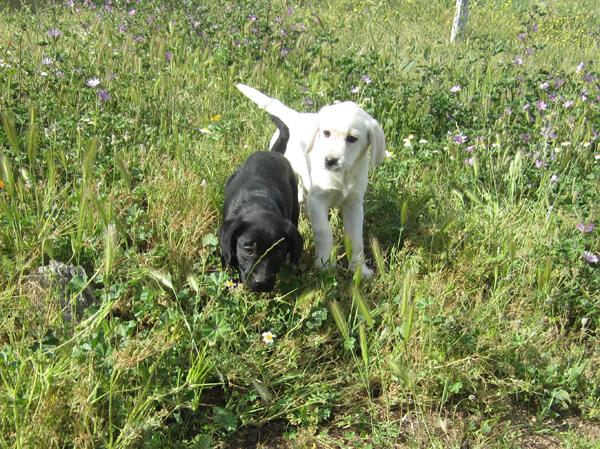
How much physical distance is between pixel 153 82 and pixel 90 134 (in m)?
1.28

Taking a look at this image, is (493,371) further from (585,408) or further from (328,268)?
(328,268)

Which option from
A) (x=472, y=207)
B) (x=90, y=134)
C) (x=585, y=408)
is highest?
(x=90, y=134)

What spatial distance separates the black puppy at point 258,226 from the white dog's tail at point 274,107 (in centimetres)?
83

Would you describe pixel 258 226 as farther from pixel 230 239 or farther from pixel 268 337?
pixel 268 337

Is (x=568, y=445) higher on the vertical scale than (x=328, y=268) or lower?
lower

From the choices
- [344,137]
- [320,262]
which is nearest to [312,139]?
[344,137]

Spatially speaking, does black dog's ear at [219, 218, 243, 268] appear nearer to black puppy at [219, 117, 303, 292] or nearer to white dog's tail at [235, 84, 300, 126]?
black puppy at [219, 117, 303, 292]

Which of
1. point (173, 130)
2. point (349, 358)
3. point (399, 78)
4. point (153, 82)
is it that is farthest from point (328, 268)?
point (399, 78)

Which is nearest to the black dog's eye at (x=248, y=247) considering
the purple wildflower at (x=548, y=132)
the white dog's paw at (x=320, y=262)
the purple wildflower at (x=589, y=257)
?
the white dog's paw at (x=320, y=262)

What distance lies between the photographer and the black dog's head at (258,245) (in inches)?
119

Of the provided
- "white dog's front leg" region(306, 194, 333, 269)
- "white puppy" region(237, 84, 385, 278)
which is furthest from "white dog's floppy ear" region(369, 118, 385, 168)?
"white dog's front leg" region(306, 194, 333, 269)

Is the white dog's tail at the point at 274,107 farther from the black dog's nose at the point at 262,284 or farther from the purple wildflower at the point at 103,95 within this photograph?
the black dog's nose at the point at 262,284

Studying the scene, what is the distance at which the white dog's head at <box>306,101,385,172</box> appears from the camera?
135 inches

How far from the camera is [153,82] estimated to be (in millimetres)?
5152
